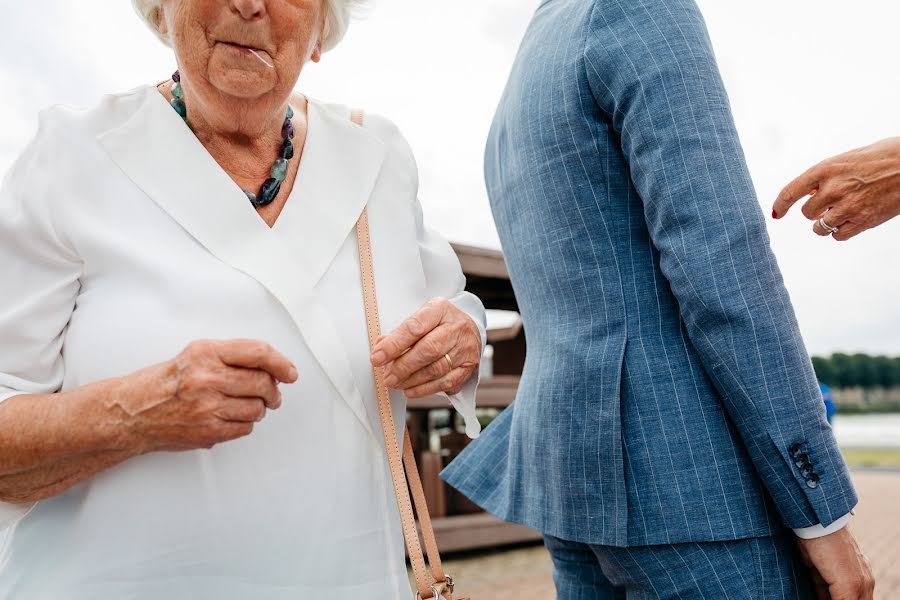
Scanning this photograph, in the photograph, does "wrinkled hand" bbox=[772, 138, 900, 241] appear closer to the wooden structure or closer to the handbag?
the handbag

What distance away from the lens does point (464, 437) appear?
4988 millimetres

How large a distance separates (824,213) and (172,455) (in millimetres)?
1244

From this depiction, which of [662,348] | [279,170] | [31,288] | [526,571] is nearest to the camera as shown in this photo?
[31,288]

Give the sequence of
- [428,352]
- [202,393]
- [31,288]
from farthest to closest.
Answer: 1. [428,352]
2. [31,288]
3. [202,393]

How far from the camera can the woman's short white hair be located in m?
1.21

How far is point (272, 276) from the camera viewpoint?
43.9 inches

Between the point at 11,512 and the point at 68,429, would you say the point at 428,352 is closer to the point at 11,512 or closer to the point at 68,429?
the point at 68,429

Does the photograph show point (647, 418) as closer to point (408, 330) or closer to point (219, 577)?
point (408, 330)

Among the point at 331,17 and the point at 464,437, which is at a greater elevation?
the point at 331,17

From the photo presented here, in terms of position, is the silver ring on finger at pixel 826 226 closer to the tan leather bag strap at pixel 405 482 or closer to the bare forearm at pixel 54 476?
the tan leather bag strap at pixel 405 482

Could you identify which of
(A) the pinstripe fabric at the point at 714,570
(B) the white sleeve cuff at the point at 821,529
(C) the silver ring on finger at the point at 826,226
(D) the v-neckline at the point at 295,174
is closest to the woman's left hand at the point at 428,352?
(D) the v-neckline at the point at 295,174

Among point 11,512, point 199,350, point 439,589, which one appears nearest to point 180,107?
point 199,350

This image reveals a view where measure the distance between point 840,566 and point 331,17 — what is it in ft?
4.09

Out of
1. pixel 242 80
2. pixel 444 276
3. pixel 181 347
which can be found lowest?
pixel 181 347
